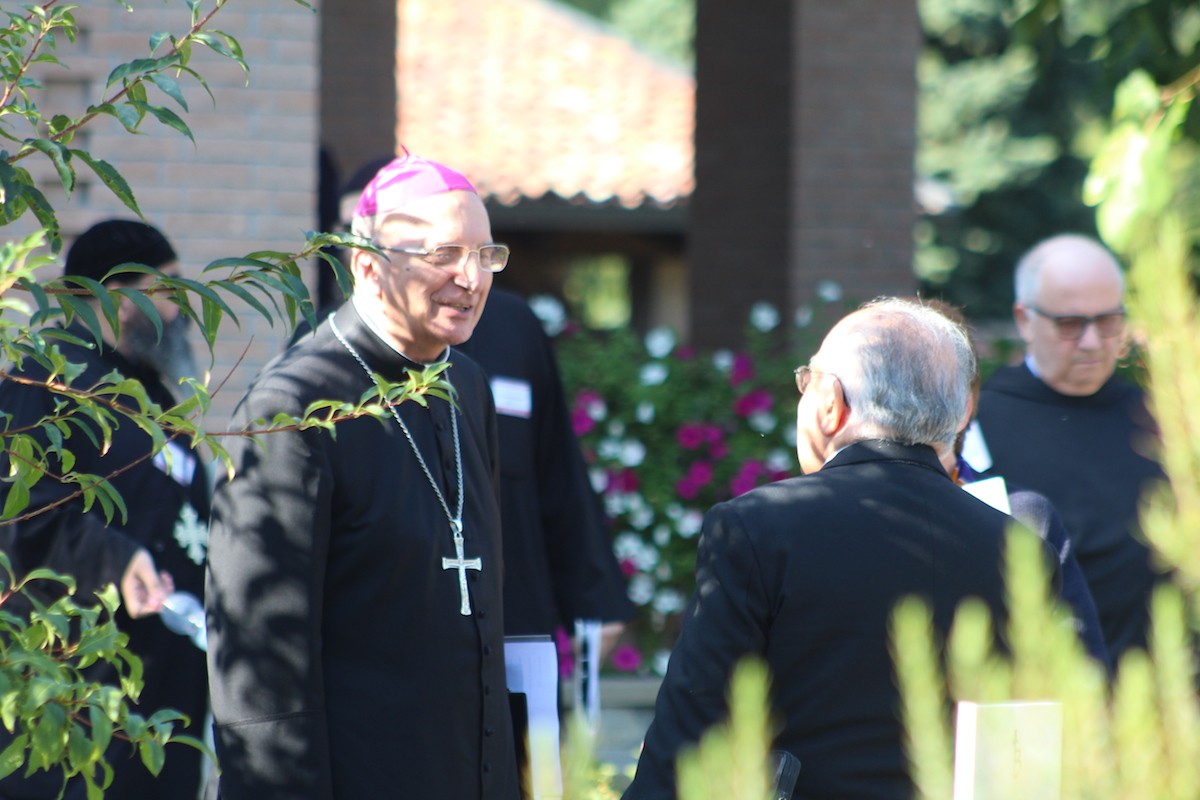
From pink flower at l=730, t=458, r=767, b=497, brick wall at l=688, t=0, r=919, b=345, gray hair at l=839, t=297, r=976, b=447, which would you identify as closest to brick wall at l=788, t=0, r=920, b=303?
brick wall at l=688, t=0, r=919, b=345

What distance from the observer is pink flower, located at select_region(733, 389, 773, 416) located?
22.1 ft

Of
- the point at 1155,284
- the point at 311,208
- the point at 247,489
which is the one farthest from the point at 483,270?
the point at 311,208

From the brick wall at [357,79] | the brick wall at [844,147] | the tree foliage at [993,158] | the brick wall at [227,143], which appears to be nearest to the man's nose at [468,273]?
the brick wall at [227,143]

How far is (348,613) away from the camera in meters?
2.63

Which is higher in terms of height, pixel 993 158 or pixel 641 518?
pixel 993 158

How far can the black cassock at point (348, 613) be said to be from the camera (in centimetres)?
254

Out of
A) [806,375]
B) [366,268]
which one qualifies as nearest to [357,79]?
[366,268]

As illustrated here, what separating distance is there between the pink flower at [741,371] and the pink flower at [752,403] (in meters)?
0.10

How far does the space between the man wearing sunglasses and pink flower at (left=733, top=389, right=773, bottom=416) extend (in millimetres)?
2442

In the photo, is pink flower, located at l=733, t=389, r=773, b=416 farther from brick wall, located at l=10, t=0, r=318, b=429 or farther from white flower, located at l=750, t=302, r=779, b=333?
brick wall, located at l=10, t=0, r=318, b=429

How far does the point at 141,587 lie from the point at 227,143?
239cm

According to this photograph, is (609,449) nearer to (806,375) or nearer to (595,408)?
(595,408)

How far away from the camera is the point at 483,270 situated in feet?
9.24

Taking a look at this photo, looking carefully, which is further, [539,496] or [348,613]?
[539,496]
